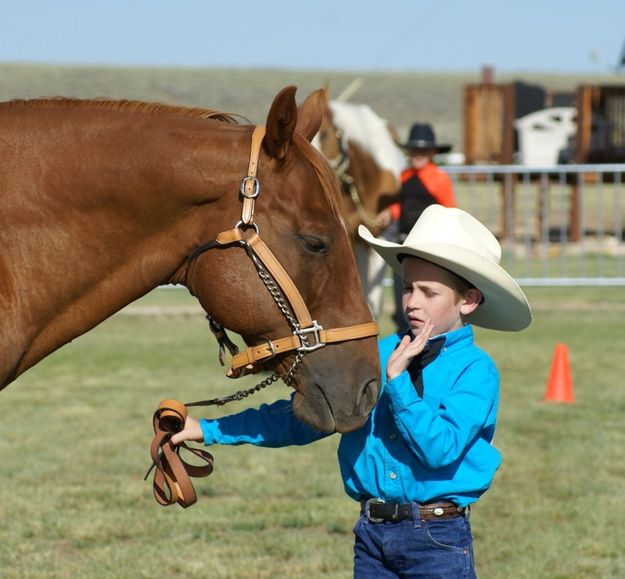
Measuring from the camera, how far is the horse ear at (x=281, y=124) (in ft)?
10.3

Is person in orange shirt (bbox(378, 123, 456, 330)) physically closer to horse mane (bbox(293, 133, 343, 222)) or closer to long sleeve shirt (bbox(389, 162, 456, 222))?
long sleeve shirt (bbox(389, 162, 456, 222))

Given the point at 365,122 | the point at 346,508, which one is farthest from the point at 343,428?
the point at 365,122

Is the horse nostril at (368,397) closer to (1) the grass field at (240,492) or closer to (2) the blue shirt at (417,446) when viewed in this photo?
(2) the blue shirt at (417,446)

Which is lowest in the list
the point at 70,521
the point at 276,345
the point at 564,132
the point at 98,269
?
the point at 70,521

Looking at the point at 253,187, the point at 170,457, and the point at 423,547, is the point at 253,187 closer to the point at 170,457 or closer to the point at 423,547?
the point at 170,457

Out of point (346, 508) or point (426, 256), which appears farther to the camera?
point (346, 508)

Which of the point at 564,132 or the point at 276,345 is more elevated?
the point at 564,132

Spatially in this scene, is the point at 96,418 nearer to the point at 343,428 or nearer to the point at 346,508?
the point at 346,508

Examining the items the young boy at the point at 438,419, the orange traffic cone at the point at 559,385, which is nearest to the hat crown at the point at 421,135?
the orange traffic cone at the point at 559,385

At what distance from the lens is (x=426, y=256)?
139 inches

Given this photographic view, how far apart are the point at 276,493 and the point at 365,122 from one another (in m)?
5.58

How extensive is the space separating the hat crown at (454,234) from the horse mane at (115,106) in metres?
0.68

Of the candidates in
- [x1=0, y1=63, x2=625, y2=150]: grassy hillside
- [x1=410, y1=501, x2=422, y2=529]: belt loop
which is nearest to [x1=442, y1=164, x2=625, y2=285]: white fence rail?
[x1=410, y1=501, x2=422, y2=529]: belt loop

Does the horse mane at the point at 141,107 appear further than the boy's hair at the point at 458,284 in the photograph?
No
